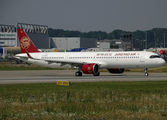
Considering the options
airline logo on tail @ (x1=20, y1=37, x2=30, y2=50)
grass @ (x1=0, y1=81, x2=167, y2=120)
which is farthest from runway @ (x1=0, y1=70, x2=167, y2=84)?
grass @ (x1=0, y1=81, x2=167, y2=120)

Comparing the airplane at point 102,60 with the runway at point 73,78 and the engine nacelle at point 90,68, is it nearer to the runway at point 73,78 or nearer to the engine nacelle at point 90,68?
the engine nacelle at point 90,68

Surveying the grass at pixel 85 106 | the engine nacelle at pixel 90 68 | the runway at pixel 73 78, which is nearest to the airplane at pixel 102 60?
the engine nacelle at pixel 90 68

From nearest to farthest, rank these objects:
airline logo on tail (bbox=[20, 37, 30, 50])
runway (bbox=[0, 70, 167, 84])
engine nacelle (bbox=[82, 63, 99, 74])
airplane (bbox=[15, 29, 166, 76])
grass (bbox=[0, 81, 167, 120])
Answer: grass (bbox=[0, 81, 167, 120]) → runway (bbox=[0, 70, 167, 84]) → engine nacelle (bbox=[82, 63, 99, 74]) → airplane (bbox=[15, 29, 166, 76]) → airline logo on tail (bbox=[20, 37, 30, 50])

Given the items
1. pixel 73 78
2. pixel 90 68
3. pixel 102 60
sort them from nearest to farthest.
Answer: pixel 73 78, pixel 90 68, pixel 102 60

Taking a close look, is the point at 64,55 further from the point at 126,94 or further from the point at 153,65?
the point at 126,94

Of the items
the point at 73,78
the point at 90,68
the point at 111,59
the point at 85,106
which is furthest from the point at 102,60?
the point at 85,106

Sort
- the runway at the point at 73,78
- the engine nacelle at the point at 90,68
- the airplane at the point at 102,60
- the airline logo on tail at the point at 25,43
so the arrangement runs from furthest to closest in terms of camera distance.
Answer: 1. the airline logo on tail at the point at 25,43
2. the airplane at the point at 102,60
3. the engine nacelle at the point at 90,68
4. the runway at the point at 73,78

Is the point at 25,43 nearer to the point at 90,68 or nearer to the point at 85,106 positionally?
the point at 90,68

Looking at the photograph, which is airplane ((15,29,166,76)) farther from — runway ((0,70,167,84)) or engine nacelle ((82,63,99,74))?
runway ((0,70,167,84))

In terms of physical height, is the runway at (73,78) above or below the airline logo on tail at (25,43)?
below

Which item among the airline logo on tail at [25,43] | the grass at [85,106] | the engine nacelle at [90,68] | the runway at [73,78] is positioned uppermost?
the airline logo on tail at [25,43]

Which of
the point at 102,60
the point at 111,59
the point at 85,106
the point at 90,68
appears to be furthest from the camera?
the point at 102,60

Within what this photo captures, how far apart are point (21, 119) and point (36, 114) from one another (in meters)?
1.35

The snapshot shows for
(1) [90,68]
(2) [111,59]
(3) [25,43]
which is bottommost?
(1) [90,68]
